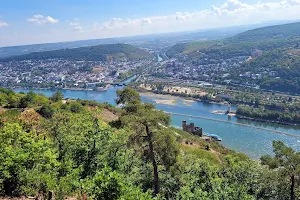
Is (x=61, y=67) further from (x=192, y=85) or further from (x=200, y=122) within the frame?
(x=200, y=122)

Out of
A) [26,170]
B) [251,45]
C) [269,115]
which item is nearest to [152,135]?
[26,170]

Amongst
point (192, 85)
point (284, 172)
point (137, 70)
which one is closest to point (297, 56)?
point (192, 85)

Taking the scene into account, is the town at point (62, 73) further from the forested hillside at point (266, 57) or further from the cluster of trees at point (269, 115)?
the cluster of trees at point (269, 115)

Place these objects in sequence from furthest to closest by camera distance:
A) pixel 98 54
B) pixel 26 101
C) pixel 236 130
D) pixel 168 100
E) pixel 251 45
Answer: pixel 98 54 < pixel 251 45 < pixel 168 100 < pixel 236 130 < pixel 26 101

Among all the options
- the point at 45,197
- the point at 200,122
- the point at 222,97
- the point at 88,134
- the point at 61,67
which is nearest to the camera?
the point at 45,197

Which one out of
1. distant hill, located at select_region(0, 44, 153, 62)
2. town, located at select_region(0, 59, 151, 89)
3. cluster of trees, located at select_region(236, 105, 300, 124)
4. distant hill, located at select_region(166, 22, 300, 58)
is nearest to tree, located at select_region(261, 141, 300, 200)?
cluster of trees, located at select_region(236, 105, 300, 124)

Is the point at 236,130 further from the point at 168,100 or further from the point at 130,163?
the point at 130,163

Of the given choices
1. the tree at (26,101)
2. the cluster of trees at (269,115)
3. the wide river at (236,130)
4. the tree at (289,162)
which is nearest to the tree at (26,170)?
the tree at (289,162)

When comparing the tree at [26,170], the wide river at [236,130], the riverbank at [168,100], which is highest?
the tree at [26,170]
